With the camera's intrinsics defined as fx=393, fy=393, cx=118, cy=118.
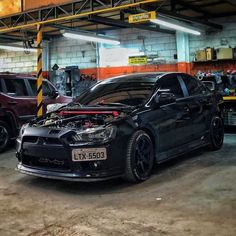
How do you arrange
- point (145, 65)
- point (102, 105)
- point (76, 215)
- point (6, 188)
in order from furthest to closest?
1. point (145, 65)
2. point (102, 105)
3. point (6, 188)
4. point (76, 215)

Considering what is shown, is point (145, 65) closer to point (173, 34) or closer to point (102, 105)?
point (173, 34)

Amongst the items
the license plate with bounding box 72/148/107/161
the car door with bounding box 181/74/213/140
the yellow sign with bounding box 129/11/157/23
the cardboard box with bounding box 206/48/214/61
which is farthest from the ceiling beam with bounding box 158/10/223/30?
the license plate with bounding box 72/148/107/161

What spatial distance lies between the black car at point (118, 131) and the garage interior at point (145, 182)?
0.92ft

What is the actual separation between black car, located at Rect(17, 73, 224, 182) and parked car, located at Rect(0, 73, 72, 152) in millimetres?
2407

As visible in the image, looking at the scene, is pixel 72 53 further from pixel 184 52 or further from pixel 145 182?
pixel 145 182

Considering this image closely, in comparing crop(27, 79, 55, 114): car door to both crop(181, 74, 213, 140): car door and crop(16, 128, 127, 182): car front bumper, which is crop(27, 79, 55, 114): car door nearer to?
crop(181, 74, 213, 140): car door

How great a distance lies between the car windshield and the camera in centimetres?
567

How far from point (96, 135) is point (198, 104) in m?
2.43

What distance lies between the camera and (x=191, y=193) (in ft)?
15.3

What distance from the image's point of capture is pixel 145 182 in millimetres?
5195

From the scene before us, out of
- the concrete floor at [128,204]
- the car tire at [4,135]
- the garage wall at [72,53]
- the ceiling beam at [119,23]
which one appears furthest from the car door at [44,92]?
the garage wall at [72,53]

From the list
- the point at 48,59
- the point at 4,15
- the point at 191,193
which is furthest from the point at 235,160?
the point at 48,59

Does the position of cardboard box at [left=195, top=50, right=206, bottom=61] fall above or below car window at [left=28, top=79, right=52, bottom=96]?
above

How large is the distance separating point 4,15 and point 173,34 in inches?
231
